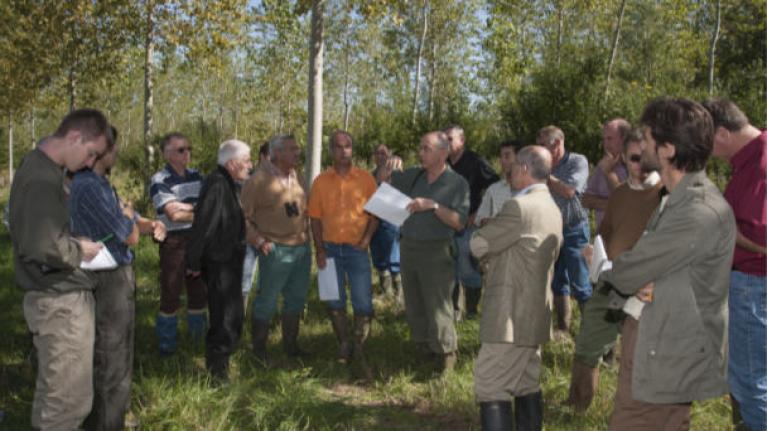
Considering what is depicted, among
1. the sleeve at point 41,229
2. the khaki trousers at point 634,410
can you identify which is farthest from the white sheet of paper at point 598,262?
the sleeve at point 41,229

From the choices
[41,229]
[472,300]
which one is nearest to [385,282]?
[472,300]

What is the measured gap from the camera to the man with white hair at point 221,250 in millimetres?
4805

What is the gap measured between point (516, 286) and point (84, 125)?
2.68 meters

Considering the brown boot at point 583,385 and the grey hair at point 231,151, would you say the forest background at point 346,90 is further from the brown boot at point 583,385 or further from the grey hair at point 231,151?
the grey hair at point 231,151

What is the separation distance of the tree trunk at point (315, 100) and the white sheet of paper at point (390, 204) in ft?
12.9

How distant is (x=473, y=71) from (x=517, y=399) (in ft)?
117

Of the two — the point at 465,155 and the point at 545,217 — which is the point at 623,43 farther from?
the point at 545,217

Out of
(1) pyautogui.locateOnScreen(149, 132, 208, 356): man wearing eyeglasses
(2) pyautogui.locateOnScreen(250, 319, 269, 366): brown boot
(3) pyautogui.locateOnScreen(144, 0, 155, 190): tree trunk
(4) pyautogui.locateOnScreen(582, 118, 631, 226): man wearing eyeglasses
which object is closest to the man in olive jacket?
(4) pyautogui.locateOnScreen(582, 118, 631, 226): man wearing eyeglasses

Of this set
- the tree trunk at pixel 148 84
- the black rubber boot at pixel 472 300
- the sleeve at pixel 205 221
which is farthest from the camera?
the tree trunk at pixel 148 84

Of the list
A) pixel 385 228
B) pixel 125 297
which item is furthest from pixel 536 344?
pixel 385 228

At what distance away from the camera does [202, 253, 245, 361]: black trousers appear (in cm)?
492

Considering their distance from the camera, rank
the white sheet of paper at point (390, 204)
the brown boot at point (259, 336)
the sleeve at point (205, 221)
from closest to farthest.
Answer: the sleeve at point (205, 221), the white sheet of paper at point (390, 204), the brown boot at point (259, 336)

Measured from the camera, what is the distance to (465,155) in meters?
6.73

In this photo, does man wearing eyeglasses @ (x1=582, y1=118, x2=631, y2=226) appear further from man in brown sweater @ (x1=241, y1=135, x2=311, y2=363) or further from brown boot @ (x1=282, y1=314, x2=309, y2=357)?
brown boot @ (x1=282, y1=314, x2=309, y2=357)
